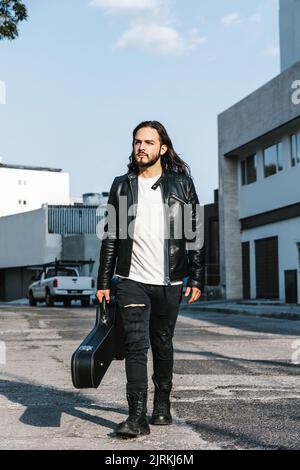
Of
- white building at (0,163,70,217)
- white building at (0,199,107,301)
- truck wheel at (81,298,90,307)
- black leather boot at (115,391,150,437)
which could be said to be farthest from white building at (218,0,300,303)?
white building at (0,163,70,217)

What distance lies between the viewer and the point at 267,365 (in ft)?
28.3

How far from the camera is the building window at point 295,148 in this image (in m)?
26.8

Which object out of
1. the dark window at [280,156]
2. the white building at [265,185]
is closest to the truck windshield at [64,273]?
the white building at [265,185]

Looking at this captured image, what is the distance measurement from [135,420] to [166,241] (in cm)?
111

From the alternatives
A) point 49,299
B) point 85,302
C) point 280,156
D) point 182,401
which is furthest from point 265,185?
point 182,401

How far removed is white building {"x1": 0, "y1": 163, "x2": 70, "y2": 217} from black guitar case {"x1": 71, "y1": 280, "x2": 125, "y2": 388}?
6628 centimetres

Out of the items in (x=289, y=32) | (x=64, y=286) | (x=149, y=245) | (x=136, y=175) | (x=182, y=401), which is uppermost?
(x=289, y=32)

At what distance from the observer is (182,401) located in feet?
19.6

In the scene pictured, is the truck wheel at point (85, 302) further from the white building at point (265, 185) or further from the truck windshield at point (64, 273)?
the white building at point (265, 185)

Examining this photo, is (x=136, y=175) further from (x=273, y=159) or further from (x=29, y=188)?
(x=29, y=188)

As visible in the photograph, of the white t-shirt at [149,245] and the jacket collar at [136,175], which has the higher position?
the jacket collar at [136,175]

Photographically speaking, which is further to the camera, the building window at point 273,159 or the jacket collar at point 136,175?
the building window at point 273,159

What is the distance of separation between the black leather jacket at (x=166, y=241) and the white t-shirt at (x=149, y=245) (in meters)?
0.04
